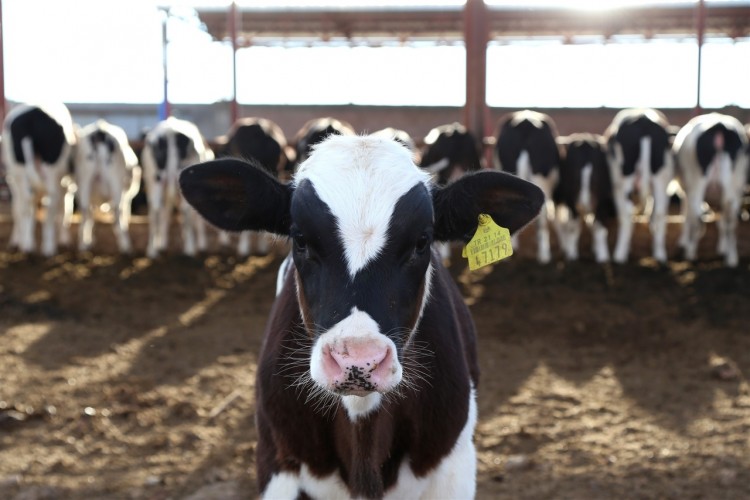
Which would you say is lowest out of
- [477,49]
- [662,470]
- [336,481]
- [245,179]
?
[662,470]

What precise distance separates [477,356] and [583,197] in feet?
22.9

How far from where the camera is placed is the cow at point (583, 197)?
10.8 metres

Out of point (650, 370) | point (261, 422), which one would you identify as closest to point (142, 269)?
point (650, 370)

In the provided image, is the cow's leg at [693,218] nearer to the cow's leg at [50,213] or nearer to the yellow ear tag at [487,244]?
A: the cow's leg at [50,213]

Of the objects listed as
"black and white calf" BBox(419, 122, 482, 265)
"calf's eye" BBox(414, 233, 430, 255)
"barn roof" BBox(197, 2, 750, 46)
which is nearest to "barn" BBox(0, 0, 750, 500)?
"calf's eye" BBox(414, 233, 430, 255)

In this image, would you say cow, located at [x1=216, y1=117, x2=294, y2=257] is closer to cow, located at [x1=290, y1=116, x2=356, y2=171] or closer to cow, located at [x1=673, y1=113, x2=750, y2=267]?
cow, located at [x1=290, y1=116, x2=356, y2=171]

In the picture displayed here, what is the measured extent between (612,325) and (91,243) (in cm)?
676

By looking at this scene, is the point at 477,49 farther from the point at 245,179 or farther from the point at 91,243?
the point at 245,179

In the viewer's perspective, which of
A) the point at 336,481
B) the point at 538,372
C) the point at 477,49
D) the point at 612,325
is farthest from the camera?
the point at 477,49

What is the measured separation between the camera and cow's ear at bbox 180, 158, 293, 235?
325cm

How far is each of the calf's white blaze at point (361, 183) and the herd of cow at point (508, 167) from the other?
7028 mm

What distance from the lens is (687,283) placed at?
31.2 ft

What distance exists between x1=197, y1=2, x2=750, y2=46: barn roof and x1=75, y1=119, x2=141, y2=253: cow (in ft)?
25.5

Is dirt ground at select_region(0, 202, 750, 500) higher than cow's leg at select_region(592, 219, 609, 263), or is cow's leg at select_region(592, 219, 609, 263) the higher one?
cow's leg at select_region(592, 219, 609, 263)
